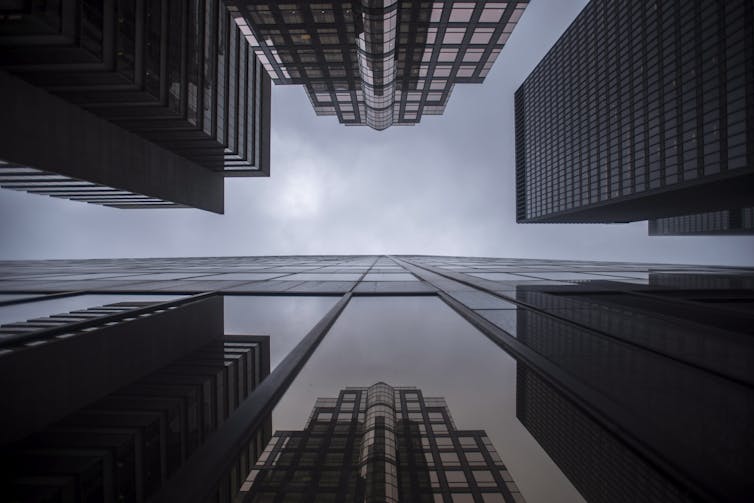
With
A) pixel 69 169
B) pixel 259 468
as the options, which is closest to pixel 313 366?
pixel 259 468

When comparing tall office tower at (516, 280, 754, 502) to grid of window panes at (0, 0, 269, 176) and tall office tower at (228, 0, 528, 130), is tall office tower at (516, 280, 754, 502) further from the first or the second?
tall office tower at (228, 0, 528, 130)

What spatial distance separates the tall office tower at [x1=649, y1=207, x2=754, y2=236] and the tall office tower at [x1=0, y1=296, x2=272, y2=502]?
141990 mm

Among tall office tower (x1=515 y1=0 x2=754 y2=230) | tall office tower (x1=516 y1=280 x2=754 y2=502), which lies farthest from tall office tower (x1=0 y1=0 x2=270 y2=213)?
tall office tower (x1=515 y1=0 x2=754 y2=230)

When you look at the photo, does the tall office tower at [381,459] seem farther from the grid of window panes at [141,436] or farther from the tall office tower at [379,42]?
the tall office tower at [379,42]

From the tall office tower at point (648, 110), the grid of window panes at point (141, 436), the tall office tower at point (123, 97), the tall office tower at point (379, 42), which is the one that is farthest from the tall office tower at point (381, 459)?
the tall office tower at point (648, 110)

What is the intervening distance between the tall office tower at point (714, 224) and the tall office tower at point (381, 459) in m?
140

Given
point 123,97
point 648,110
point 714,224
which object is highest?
point 648,110

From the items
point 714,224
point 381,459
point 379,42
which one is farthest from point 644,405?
point 714,224

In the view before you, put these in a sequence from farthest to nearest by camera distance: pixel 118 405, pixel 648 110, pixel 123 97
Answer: pixel 648 110
pixel 123 97
pixel 118 405

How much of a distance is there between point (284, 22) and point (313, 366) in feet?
185

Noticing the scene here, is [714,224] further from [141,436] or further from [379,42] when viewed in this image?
[141,436]

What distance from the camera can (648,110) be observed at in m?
69.2

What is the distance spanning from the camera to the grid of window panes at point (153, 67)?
55.3 feet

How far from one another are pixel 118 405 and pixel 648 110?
301 feet
